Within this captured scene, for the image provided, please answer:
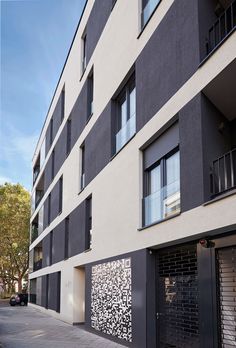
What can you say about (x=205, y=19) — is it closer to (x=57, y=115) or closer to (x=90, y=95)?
(x=90, y=95)

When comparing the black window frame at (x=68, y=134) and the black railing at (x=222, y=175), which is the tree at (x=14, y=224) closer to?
the black window frame at (x=68, y=134)

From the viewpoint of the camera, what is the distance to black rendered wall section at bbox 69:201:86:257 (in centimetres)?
2038

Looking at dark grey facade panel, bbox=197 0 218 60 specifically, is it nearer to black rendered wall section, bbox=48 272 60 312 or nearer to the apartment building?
the apartment building

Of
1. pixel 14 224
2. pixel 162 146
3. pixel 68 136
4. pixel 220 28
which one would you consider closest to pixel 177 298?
pixel 162 146

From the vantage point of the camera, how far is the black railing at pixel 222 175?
9344 mm

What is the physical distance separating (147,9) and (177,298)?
8317 millimetres

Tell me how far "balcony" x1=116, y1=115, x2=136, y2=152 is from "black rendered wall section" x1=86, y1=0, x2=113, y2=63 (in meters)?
5.30

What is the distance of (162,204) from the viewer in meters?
11.7

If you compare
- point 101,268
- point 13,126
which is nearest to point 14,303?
point 13,126

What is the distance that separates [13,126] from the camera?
1280 inches

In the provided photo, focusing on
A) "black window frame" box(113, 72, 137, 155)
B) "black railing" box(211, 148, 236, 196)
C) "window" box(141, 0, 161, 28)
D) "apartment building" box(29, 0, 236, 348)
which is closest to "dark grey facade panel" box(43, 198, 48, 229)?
"apartment building" box(29, 0, 236, 348)

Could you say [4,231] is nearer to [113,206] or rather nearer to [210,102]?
[113,206]

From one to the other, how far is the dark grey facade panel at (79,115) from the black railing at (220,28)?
11651 millimetres

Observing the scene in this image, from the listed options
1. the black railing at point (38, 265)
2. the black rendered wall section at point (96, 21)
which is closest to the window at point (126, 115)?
the black rendered wall section at point (96, 21)
